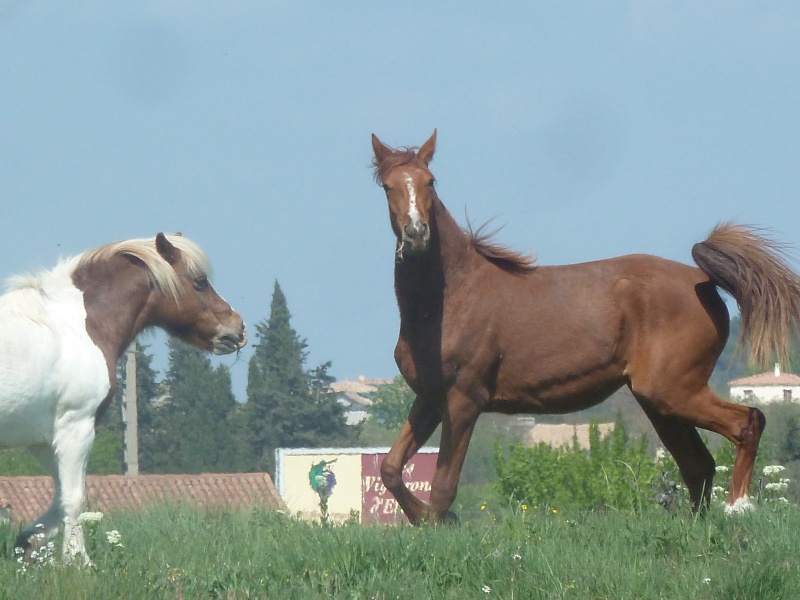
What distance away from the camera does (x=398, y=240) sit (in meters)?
7.44

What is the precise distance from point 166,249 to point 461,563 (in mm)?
3340

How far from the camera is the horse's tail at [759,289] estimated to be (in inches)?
304

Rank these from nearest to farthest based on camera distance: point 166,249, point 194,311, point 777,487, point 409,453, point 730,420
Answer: point 730,420, point 409,453, point 166,249, point 194,311, point 777,487

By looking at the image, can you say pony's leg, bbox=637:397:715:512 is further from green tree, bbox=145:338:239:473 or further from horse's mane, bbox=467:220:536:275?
green tree, bbox=145:338:239:473

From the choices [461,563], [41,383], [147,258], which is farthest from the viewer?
[147,258]

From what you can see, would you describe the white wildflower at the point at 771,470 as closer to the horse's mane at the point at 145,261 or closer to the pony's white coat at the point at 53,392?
the horse's mane at the point at 145,261

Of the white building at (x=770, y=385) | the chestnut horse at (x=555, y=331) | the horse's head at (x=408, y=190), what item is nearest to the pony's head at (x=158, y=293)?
the chestnut horse at (x=555, y=331)

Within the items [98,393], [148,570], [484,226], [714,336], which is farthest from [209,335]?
[714,336]

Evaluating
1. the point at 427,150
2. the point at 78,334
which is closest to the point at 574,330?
the point at 427,150

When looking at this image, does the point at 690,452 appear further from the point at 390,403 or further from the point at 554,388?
the point at 390,403

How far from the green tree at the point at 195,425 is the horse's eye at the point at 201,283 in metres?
56.0

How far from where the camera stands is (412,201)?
7.21m

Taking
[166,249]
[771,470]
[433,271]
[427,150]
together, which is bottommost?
[771,470]

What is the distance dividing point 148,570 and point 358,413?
5222 inches
